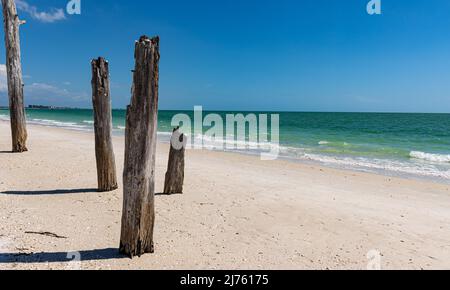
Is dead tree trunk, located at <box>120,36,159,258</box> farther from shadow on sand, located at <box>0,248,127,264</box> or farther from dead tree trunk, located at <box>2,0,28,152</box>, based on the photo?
dead tree trunk, located at <box>2,0,28,152</box>

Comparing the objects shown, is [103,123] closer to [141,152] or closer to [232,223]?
[141,152]

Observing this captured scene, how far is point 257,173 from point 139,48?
24.2ft

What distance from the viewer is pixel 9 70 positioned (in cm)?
1049

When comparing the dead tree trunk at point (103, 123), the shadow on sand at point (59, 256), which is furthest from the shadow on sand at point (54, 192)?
the shadow on sand at point (59, 256)

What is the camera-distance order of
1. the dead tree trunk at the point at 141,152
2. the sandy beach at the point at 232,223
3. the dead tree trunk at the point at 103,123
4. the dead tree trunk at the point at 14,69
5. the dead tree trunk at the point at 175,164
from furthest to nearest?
the dead tree trunk at the point at 14,69
the dead tree trunk at the point at 175,164
the dead tree trunk at the point at 103,123
the sandy beach at the point at 232,223
the dead tree trunk at the point at 141,152

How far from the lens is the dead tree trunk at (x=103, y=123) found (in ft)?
22.0

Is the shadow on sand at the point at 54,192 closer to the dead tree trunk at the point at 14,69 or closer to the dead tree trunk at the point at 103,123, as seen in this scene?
the dead tree trunk at the point at 103,123

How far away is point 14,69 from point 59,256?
28.9ft

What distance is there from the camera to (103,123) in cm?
695

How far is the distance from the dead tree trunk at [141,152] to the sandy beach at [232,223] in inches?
11.9

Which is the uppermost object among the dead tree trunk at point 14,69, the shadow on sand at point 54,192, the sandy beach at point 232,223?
the dead tree trunk at point 14,69
